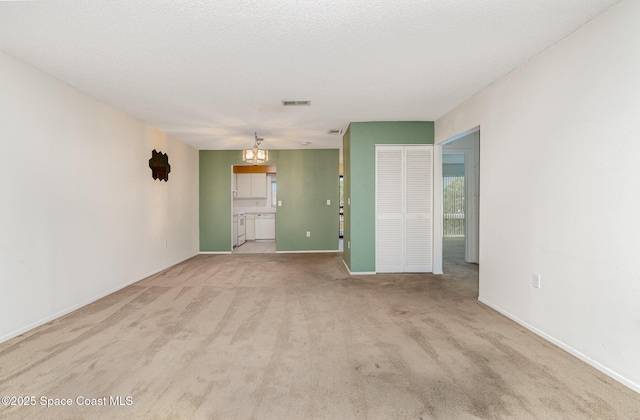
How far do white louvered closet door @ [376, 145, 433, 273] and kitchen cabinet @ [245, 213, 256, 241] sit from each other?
5.37 meters

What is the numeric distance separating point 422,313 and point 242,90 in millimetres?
3100

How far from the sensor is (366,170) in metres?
4.84

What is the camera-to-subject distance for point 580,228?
2.22 m

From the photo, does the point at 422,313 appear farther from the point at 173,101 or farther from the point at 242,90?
the point at 173,101

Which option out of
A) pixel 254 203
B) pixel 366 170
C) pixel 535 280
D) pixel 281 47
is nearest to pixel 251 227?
pixel 254 203

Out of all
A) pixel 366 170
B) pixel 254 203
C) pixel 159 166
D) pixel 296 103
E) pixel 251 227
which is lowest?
pixel 251 227

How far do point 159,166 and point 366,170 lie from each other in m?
3.45

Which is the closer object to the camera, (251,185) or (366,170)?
(366,170)

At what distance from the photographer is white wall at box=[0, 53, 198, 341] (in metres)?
2.59

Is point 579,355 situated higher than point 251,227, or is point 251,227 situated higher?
point 251,227

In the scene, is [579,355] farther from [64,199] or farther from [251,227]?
[251,227]

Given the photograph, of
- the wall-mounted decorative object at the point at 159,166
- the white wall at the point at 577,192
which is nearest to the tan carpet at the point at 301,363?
the white wall at the point at 577,192

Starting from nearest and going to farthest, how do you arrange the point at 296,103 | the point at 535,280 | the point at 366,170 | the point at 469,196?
the point at 535,280
the point at 296,103
the point at 366,170
the point at 469,196

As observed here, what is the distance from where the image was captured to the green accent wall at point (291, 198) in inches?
276
